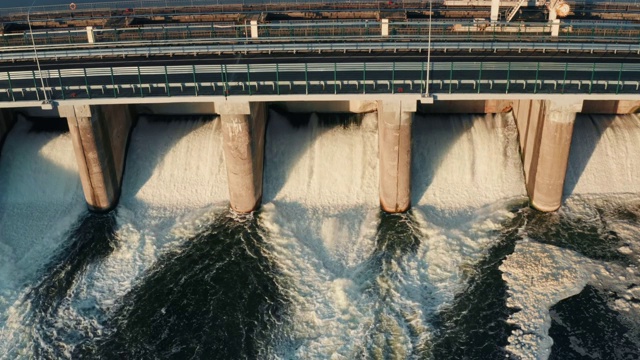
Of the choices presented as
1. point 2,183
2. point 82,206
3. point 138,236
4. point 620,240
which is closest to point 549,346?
point 620,240

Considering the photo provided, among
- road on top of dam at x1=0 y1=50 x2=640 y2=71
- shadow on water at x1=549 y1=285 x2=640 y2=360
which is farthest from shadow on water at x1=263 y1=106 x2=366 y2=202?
shadow on water at x1=549 y1=285 x2=640 y2=360

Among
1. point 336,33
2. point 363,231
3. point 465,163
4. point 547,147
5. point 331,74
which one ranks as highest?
point 336,33

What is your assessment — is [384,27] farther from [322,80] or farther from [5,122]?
[5,122]

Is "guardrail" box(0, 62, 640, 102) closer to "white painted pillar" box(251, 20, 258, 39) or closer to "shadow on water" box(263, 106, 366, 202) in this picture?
"shadow on water" box(263, 106, 366, 202)

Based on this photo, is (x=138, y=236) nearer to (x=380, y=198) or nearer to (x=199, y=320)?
(x=199, y=320)

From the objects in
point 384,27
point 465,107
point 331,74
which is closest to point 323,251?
point 331,74

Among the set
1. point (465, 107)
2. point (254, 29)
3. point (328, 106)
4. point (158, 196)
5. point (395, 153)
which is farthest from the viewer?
point (254, 29)
